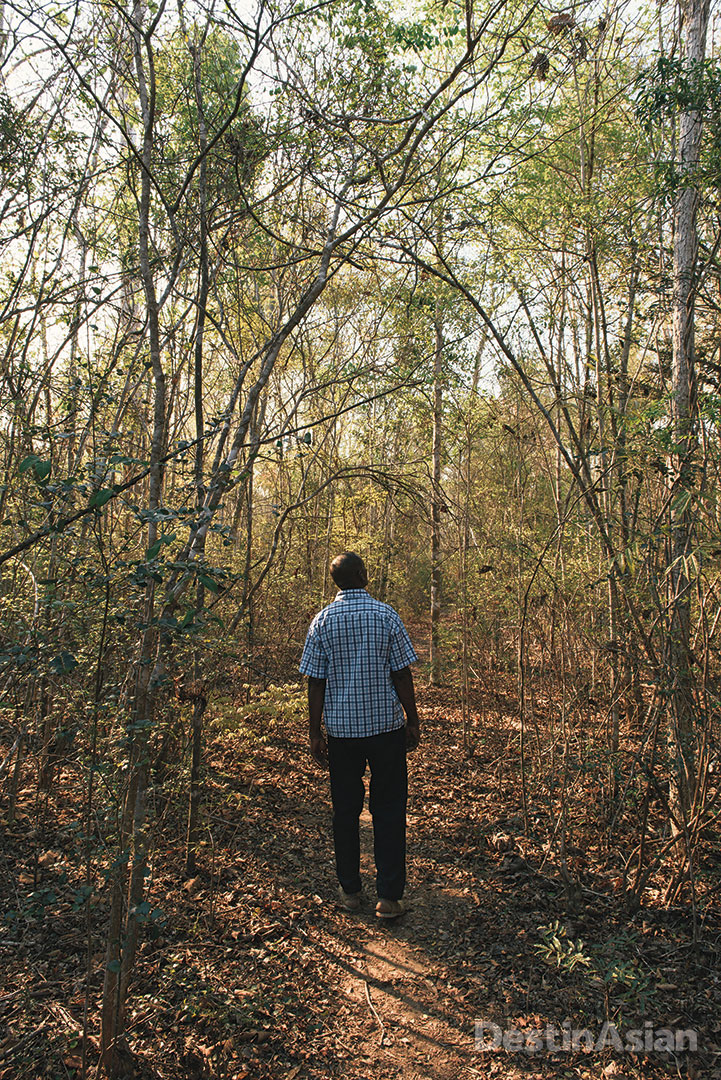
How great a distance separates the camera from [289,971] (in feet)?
9.14

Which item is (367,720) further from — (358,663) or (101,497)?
(101,497)

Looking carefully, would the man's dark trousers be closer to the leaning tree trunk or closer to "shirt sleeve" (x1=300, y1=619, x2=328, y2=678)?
"shirt sleeve" (x1=300, y1=619, x2=328, y2=678)

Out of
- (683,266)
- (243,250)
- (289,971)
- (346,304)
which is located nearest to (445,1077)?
(289,971)

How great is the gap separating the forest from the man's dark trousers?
12.6 inches

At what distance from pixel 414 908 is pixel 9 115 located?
527 cm

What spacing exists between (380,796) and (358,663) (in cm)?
68

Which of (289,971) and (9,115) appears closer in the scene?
(289,971)

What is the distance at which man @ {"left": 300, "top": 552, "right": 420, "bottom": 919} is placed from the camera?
10.1 ft

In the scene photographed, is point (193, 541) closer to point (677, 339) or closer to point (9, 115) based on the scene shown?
point (677, 339)

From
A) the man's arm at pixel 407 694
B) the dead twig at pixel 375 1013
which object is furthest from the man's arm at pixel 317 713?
the dead twig at pixel 375 1013

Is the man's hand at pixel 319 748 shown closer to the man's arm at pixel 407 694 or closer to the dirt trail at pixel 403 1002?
the man's arm at pixel 407 694

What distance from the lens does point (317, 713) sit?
10.5 ft

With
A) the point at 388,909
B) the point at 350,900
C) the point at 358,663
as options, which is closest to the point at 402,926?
the point at 388,909

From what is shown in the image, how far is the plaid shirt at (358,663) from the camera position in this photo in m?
3.07
